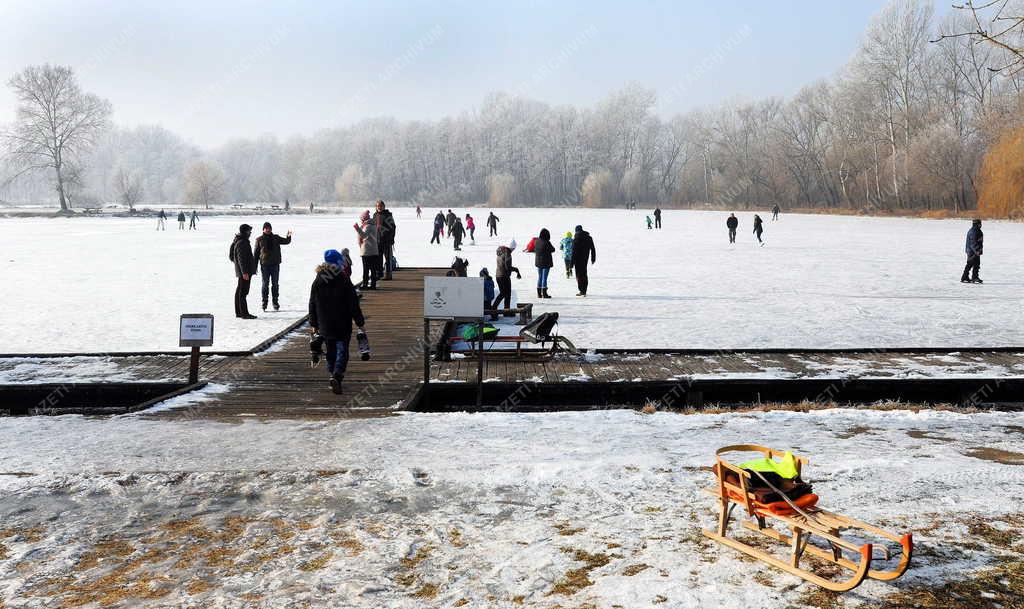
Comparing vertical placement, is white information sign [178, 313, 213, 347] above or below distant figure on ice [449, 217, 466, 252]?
below

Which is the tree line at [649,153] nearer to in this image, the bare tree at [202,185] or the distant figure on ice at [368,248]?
the bare tree at [202,185]

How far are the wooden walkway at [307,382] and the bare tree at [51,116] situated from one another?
76.0 meters

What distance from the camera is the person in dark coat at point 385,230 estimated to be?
1738 cm

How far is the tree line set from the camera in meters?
70.6

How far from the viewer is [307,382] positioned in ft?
31.3

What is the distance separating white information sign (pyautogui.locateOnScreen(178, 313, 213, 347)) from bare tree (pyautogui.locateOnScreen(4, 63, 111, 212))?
A: 77.8 m

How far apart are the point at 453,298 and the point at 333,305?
1.25m

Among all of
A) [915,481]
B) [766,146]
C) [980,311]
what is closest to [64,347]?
[915,481]

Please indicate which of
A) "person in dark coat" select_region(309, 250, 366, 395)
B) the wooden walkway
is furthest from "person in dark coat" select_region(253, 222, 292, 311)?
"person in dark coat" select_region(309, 250, 366, 395)

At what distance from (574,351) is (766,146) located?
95296 millimetres

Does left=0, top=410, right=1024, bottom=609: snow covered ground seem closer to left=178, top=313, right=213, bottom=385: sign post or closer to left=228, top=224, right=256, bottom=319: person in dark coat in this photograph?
left=178, top=313, right=213, bottom=385: sign post

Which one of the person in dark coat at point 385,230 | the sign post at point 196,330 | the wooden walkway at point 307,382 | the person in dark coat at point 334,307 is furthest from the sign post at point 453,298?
the person in dark coat at point 385,230

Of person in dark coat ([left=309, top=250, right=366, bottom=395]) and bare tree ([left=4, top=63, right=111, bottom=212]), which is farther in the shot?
bare tree ([left=4, top=63, right=111, bottom=212])

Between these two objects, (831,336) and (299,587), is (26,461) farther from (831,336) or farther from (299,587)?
(831,336)
